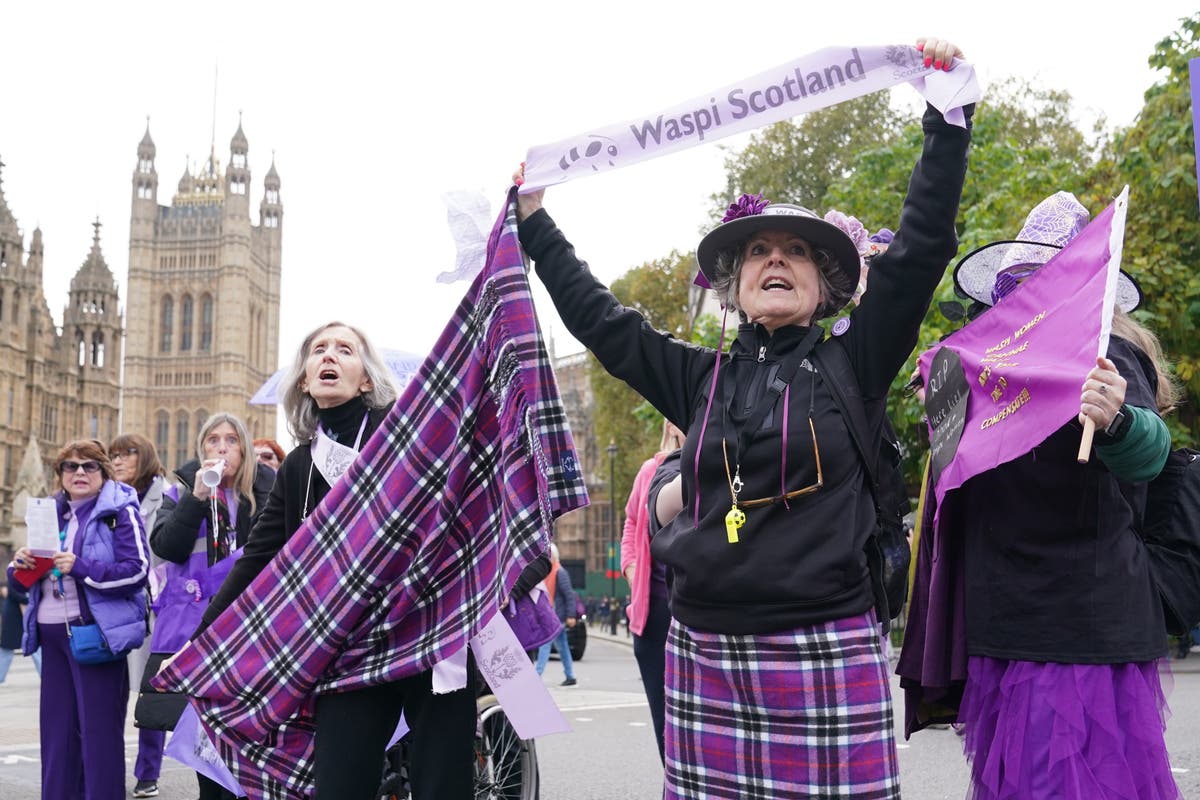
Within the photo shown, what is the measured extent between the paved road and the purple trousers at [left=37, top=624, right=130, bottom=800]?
0.85 meters

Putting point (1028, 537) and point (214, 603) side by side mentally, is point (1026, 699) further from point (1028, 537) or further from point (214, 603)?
point (214, 603)

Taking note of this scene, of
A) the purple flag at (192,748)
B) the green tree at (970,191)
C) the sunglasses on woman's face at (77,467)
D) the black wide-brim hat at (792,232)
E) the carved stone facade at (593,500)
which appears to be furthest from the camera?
the carved stone facade at (593,500)

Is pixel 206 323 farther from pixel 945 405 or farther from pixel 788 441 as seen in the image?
pixel 788 441

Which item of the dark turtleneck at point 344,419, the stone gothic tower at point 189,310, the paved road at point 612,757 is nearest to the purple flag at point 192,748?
the dark turtleneck at point 344,419

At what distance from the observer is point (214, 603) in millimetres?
4270

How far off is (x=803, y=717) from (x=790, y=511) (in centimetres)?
48

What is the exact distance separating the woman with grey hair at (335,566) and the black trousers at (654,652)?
6.86 ft

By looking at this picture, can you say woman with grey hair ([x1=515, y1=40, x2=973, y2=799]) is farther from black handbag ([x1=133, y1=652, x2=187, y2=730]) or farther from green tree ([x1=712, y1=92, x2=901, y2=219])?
green tree ([x1=712, y1=92, x2=901, y2=219])

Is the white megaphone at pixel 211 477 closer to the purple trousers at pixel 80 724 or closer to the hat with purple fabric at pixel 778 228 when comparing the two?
the purple trousers at pixel 80 724

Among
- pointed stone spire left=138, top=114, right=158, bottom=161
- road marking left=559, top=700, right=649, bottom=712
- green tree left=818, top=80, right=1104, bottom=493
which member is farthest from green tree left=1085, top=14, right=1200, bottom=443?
pointed stone spire left=138, top=114, right=158, bottom=161

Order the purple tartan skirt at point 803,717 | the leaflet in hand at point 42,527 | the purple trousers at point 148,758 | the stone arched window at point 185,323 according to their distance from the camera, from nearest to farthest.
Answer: the purple tartan skirt at point 803,717 → the leaflet in hand at point 42,527 → the purple trousers at point 148,758 → the stone arched window at point 185,323

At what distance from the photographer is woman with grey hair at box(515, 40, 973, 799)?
2891mm

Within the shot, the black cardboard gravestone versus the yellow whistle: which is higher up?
the black cardboard gravestone

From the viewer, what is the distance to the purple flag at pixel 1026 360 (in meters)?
3.05
